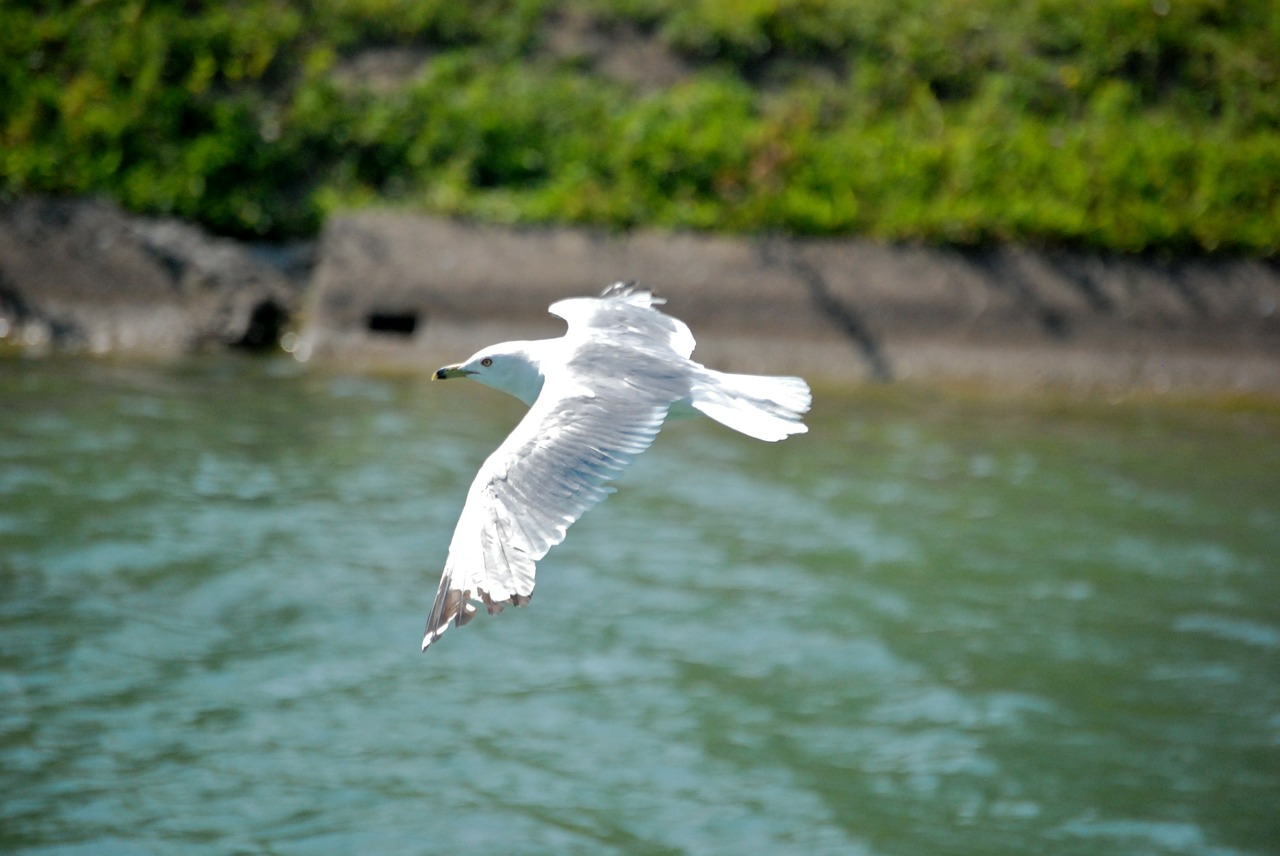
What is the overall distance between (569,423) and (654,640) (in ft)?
8.52

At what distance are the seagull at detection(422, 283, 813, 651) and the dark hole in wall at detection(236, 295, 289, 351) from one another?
18.4 ft

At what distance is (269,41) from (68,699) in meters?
6.42

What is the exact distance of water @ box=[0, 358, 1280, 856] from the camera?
559 cm

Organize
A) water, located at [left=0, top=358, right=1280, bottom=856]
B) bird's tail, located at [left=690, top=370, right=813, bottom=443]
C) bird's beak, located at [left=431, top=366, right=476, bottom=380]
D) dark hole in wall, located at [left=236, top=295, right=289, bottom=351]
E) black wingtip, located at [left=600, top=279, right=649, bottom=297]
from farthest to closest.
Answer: dark hole in wall, located at [left=236, top=295, right=289, bottom=351]
black wingtip, located at [left=600, top=279, right=649, bottom=297]
water, located at [left=0, top=358, right=1280, bottom=856]
bird's beak, located at [left=431, top=366, right=476, bottom=380]
bird's tail, located at [left=690, top=370, right=813, bottom=443]

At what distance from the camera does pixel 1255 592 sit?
722 centimetres

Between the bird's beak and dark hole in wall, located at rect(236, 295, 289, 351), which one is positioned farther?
dark hole in wall, located at rect(236, 295, 289, 351)

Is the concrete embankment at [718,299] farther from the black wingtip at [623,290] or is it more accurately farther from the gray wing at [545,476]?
the gray wing at [545,476]

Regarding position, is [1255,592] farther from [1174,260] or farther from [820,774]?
[1174,260]

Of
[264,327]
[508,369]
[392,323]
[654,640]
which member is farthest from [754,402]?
[264,327]

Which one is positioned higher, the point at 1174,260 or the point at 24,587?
the point at 1174,260

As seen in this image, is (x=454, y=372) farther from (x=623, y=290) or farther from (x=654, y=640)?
(x=654, y=640)

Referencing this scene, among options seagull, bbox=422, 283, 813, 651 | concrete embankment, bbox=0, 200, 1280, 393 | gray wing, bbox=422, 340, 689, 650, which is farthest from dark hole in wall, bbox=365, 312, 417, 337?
gray wing, bbox=422, 340, 689, 650

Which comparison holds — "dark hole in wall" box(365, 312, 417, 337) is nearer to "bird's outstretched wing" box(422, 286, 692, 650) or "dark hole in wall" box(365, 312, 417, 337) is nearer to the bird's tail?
"bird's outstretched wing" box(422, 286, 692, 650)

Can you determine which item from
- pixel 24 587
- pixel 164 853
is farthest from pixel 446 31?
pixel 164 853
